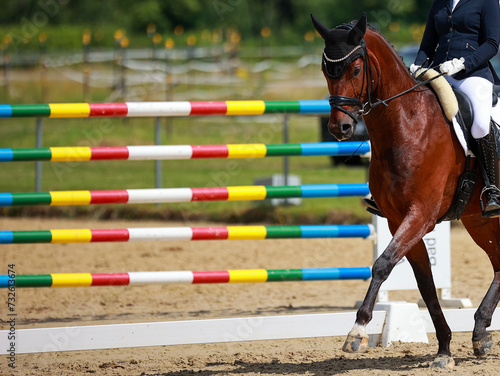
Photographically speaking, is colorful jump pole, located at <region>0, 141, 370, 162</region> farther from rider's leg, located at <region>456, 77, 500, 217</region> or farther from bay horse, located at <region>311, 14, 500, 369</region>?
rider's leg, located at <region>456, 77, 500, 217</region>

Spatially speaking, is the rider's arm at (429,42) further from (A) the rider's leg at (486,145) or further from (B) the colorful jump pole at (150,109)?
(B) the colorful jump pole at (150,109)

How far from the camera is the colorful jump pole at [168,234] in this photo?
5.41m

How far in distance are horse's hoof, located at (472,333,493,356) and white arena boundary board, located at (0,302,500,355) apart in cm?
59

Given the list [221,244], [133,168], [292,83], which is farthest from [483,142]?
[292,83]

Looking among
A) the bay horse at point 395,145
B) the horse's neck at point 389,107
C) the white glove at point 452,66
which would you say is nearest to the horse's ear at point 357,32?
the bay horse at point 395,145

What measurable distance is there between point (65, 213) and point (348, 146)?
6193 mm

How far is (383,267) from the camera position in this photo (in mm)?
4172

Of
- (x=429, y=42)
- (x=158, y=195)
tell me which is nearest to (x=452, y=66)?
(x=429, y=42)

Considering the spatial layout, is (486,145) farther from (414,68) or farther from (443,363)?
(443,363)

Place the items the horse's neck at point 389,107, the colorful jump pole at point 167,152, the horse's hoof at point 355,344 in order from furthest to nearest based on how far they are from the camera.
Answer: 1. the colorful jump pole at point 167,152
2. the horse's neck at point 389,107
3. the horse's hoof at point 355,344

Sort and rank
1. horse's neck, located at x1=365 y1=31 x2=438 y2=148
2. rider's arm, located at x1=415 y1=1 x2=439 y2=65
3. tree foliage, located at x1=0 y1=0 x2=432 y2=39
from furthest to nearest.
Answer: tree foliage, located at x1=0 y1=0 x2=432 y2=39, rider's arm, located at x1=415 y1=1 x2=439 y2=65, horse's neck, located at x1=365 y1=31 x2=438 y2=148

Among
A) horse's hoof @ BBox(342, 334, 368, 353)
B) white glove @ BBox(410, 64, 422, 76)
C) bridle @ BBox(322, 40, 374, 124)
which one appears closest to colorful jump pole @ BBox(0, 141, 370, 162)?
white glove @ BBox(410, 64, 422, 76)

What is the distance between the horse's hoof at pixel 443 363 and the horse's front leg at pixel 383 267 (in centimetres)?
75

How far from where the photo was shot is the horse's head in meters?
4.05
